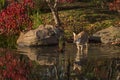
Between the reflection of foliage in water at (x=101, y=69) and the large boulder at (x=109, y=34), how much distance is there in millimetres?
6565

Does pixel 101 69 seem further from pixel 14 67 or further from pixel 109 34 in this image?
pixel 109 34

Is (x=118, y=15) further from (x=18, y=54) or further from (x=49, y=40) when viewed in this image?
(x=18, y=54)

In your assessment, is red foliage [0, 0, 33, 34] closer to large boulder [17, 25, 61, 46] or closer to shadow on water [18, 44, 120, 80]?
large boulder [17, 25, 61, 46]

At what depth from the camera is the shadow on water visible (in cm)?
1623

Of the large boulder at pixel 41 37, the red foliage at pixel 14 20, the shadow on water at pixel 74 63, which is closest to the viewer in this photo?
the shadow on water at pixel 74 63

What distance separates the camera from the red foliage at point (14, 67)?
16278 millimetres

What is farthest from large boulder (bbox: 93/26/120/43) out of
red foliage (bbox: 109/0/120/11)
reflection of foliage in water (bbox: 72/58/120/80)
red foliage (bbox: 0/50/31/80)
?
red foliage (bbox: 0/50/31/80)

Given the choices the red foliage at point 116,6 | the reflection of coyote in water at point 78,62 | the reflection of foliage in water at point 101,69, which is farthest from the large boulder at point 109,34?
the reflection of foliage in water at point 101,69

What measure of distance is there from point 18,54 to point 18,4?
419 inches

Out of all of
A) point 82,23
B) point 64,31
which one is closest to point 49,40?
point 64,31

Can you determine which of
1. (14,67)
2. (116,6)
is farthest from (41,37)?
(14,67)

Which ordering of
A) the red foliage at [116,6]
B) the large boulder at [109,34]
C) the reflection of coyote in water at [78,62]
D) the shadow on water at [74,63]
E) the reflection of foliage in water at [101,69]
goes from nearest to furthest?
the reflection of foliage in water at [101,69], the shadow on water at [74,63], the reflection of coyote in water at [78,62], the large boulder at [109,34], the red foliage at [116,6]

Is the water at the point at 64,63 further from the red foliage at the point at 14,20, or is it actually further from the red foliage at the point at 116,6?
the red foliage at the point at 116,6

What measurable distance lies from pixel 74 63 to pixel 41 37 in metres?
7.96
